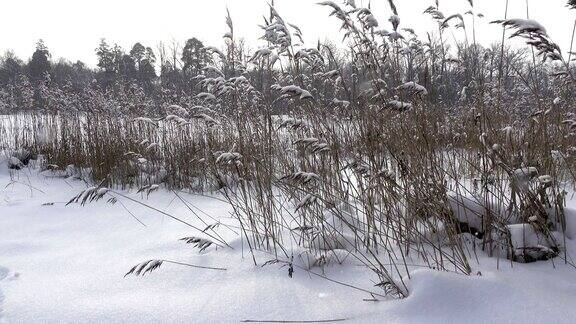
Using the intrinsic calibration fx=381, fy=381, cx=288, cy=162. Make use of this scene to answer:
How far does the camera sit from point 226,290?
5.75ft

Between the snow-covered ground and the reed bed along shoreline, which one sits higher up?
the reed bed along shoreline

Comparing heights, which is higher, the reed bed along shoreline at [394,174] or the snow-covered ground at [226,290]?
the reed bed along shoreline at [394,174]

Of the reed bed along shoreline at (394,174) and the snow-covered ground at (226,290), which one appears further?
the reed bed along shoreline at (394,174)

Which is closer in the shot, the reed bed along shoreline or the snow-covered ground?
the snow-covered ground

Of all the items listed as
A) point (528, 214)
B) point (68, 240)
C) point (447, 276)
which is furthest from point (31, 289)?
point (528, 214)

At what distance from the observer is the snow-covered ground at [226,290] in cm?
138

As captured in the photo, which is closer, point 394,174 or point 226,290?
point 226,290

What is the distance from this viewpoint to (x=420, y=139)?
199cm

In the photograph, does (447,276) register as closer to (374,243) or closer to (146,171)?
(374,243)

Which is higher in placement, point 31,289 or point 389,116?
point 389,116

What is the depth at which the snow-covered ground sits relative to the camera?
54.4 inches

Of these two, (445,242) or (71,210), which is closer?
(445,242)

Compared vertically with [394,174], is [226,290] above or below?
below

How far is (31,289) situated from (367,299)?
160 cm
